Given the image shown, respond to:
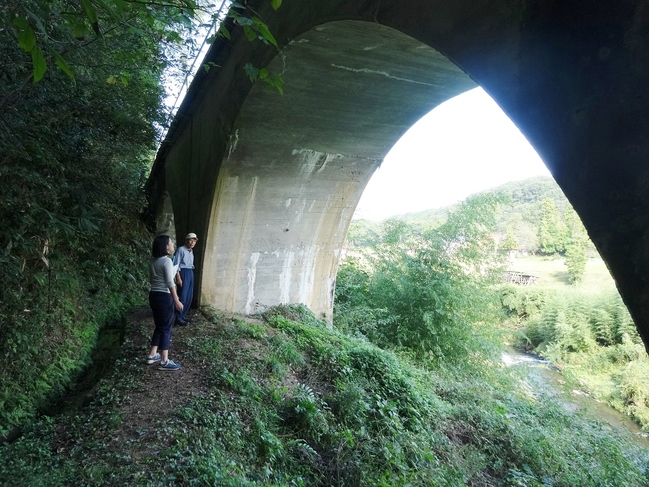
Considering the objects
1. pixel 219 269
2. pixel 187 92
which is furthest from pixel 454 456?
pixel 187 92

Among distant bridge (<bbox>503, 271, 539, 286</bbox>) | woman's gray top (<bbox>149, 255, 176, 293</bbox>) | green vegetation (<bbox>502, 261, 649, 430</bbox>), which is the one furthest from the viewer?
distant bridge (<bbox>503, 271, 539, 286</bbox>)

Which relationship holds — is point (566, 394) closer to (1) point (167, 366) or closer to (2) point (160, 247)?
(1) point (167, 366)

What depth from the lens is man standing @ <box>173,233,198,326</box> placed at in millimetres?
5750

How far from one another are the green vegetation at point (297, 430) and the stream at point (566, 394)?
5.66ft

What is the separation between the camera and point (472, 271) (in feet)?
29.9

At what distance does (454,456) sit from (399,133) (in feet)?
12.3

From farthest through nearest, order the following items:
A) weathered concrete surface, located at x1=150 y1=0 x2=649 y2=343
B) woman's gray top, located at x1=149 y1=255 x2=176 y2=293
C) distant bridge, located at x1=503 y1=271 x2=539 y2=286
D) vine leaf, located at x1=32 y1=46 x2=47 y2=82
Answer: distant bridge, located at x1=503 y1=271 x2=539 y2=286 → woman's gray top, located at x1=149 y1=255 x2=176 y2=293 → weathered concrete surface, located at x1=150 y1=0 x2=649 y2=343 → vine leaf, located at x1=32 y1=46 x2=47 y2=82

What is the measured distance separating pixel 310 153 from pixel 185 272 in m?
2.37

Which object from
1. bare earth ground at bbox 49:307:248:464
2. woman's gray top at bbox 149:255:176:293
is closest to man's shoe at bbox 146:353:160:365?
bare earth ground at bbox 49:307:248:464

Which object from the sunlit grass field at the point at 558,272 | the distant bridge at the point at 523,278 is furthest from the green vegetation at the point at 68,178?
the distant bridge at the point at 523,278

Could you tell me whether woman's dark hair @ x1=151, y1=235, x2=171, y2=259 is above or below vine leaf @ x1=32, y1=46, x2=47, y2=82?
below

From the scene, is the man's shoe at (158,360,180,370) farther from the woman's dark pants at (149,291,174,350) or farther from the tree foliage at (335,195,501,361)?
the tree foliage at (335,195,501,361)

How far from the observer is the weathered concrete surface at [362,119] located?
137 cm

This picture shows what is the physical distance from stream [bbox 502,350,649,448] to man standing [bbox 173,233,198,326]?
5976 mm
